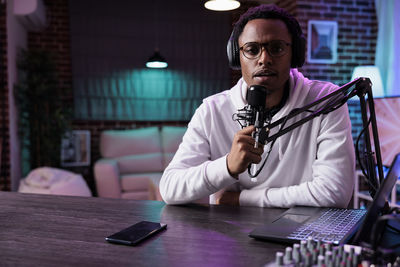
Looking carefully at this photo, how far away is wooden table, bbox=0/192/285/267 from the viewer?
0.70 m

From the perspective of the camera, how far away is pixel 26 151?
4.49m

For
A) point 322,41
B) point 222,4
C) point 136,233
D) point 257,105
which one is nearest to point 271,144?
point 257,105

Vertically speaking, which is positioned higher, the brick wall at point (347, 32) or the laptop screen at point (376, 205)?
the brick wall at point (347, 32)

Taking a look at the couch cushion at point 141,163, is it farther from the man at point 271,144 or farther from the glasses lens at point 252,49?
the glasses lens at point 252,49

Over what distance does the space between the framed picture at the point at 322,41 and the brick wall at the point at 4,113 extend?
325 cm

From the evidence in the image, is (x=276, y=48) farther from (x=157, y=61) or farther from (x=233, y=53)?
(x=157, y=61)

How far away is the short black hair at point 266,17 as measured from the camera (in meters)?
1.25

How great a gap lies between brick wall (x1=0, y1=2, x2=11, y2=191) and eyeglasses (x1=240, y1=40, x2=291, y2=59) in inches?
130

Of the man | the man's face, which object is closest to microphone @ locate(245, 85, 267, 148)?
the man

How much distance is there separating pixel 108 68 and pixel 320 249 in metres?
4.56

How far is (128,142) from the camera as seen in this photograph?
4.50 m

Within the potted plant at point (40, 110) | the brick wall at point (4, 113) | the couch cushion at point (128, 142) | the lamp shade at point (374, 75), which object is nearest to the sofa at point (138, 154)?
the couch cushion at point (128, 142)

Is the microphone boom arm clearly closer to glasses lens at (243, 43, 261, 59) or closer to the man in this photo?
the man

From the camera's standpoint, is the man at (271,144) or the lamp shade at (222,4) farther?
the lamp shade at (222,4)
